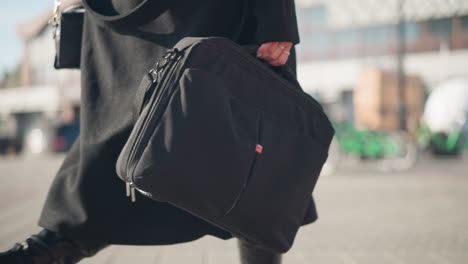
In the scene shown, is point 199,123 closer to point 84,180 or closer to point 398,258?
point 84,180

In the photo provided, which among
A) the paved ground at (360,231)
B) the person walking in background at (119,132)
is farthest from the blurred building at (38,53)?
the person walking in background at (119,132)

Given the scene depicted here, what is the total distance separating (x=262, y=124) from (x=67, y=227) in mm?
696

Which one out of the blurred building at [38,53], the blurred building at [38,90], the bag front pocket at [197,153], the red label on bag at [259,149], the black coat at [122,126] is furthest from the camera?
the blurred building at [38,53]

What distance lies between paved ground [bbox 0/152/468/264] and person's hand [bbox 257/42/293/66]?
141cm

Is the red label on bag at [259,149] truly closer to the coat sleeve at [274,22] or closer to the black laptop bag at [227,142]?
the black laptop bag at [227,142]

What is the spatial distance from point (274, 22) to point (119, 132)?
60 centimetres

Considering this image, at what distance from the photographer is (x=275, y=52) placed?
158cm

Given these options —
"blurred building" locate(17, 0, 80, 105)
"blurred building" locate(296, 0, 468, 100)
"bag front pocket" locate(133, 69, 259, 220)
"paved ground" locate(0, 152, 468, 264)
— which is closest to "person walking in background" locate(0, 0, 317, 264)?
"bag front pocket" locate(133, 69, 259, 220)

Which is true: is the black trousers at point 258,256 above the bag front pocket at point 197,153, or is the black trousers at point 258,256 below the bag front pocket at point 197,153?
below

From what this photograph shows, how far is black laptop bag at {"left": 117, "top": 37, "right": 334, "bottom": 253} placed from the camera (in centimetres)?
134

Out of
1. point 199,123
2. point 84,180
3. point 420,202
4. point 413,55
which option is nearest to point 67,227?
point 84,180

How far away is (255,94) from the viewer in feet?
5.08

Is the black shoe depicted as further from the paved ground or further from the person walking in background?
the paved ground

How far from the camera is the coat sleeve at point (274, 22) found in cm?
152
